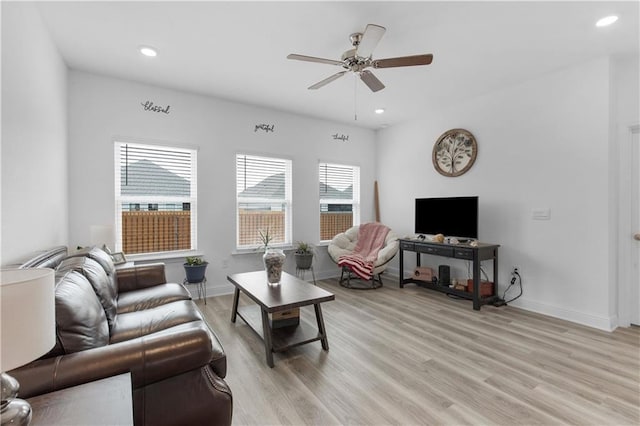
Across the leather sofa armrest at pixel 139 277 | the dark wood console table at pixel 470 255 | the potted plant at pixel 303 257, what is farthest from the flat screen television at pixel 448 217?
the leather sofa armrest at pixel 139 277

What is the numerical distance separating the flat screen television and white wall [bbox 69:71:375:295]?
1452 mm

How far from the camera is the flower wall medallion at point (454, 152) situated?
4305 mm

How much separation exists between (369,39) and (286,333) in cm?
255

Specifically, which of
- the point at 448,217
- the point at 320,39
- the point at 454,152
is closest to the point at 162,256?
the point at 320,39

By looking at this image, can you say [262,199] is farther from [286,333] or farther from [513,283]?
[513,283]

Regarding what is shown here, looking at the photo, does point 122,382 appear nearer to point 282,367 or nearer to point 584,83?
point 282,367

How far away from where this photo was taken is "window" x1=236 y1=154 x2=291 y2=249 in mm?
4539

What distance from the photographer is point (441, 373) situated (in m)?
2.27

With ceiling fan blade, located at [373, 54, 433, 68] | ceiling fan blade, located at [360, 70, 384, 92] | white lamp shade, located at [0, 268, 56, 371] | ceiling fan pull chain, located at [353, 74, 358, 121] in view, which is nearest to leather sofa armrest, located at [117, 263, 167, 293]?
white lamp shade, located at [0, 268, 56, 371]

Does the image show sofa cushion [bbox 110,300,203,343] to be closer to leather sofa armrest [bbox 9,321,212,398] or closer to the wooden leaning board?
leather sofa armrest [bbox 9,321,212,398]

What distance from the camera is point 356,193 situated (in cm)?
579

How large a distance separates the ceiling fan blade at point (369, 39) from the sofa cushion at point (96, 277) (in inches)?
96.4

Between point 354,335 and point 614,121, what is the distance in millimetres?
3488

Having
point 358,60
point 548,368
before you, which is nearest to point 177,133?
point 358,60
